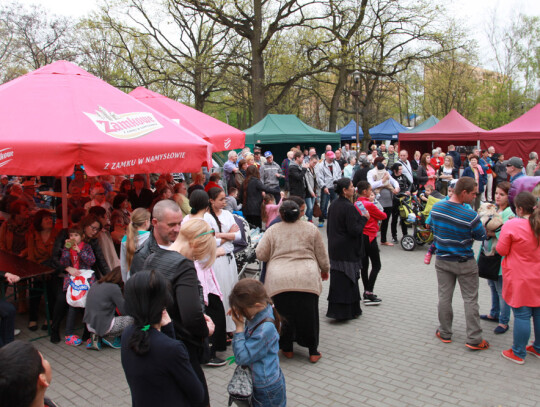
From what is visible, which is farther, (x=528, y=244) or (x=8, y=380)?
(x=528, y=244)

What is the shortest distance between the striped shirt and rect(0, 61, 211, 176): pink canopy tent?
2.84 m

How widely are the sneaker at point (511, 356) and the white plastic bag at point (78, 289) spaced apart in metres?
4.75

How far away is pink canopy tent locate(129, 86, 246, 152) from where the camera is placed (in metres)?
8.31

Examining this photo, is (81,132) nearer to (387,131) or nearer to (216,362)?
(216,362)

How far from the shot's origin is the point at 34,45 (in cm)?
2464

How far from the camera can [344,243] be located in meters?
5.65

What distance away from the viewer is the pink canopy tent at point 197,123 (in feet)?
27.3

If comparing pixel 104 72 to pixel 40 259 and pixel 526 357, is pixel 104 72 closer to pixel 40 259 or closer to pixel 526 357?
pixel 40 259

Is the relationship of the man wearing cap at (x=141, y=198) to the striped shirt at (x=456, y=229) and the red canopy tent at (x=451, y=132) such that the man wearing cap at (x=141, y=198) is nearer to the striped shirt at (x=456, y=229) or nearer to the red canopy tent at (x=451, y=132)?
the striped shirt at (x=456, y=229)

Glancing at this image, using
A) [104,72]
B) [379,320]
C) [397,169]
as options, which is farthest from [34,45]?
[379,320]

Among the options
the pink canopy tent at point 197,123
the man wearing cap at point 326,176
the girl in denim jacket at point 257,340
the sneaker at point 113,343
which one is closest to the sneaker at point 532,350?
the girl in denim jacket at point 257,340

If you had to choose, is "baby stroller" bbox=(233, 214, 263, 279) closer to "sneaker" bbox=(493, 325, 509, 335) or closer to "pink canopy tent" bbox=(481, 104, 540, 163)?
"sneaker" bbox=(493, 325, 509, 335)

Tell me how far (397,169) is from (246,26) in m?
13.6

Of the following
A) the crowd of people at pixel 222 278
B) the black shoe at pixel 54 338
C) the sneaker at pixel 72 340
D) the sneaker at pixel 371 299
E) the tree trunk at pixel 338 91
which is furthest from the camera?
the tree trunk at pixel 338 91
